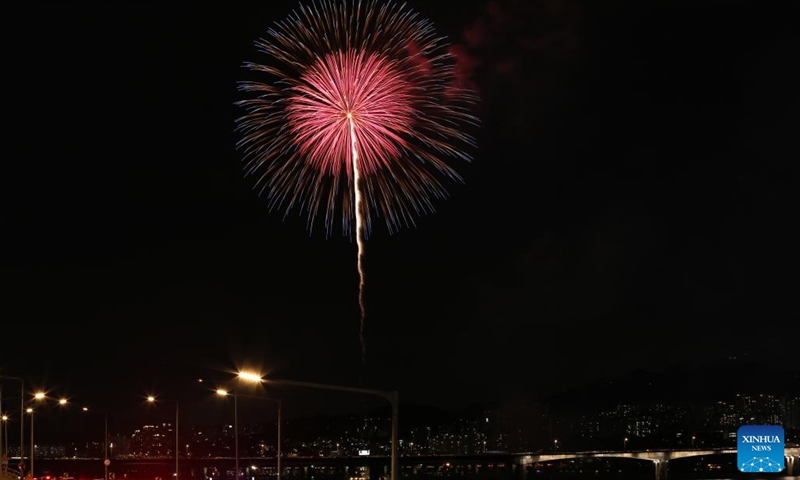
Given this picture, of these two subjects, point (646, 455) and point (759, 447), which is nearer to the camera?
point (759, 447)

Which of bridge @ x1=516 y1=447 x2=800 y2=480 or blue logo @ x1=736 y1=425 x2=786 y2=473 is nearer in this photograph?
blue logo @ x1=736 y1=425 x2=786 y2=473

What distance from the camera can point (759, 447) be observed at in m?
32.1

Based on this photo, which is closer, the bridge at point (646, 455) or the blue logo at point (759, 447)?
the blue logo at point (759, 447)

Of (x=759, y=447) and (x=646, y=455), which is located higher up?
(x=759, y=447)

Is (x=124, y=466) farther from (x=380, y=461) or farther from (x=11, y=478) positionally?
(x=11, y=478)

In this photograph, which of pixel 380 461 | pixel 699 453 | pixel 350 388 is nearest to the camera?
pixel 350 388

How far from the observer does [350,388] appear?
84.3ft

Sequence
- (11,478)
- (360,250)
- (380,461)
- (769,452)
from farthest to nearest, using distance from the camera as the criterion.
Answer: (380,461) → (11,478) → (769,452) → (360,250)

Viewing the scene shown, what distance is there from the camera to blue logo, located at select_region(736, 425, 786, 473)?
104ft

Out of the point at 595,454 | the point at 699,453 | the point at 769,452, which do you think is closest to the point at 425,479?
the point at 595,454

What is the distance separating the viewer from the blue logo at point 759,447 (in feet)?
104

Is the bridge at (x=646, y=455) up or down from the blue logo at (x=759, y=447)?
down

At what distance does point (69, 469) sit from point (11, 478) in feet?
491

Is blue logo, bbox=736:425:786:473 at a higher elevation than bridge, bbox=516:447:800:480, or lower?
higher
